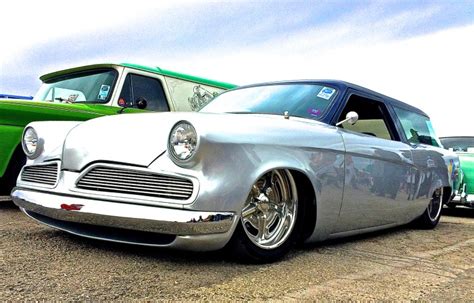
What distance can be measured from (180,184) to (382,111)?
2653 mm

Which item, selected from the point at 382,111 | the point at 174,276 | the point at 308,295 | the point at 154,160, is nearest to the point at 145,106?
the point at 382,111

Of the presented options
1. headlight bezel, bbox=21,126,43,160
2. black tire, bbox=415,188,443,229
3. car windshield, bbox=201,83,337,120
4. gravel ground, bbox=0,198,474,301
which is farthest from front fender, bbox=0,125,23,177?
black tire, bbox=415,188,443,229

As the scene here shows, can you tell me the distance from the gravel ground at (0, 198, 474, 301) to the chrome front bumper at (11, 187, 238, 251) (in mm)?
128

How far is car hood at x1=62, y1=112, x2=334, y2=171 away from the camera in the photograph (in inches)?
99.0

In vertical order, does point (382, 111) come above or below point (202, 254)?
above

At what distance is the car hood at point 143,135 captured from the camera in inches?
99.0

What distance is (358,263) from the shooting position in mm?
2916

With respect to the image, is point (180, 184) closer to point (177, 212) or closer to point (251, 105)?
point (177, 212)

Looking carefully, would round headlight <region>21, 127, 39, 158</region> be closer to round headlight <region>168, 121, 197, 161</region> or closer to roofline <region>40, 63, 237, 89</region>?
round headlight <region>168, 121, 197, 161</region>

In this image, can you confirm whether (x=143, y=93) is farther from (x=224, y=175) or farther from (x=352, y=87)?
(x=224, y=175)

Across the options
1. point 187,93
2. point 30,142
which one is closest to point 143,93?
point 187,93

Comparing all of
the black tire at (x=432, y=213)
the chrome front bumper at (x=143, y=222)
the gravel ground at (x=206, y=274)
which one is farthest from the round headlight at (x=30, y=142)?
the black tire at (x=432, y=213)

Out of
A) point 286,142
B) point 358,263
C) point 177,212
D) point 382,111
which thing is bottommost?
point 358,263

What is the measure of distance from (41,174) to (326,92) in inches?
84.9
